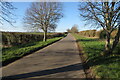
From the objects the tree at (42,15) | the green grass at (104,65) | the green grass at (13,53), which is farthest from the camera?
the tree at (42,15)

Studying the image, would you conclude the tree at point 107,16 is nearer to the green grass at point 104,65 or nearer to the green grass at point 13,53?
the green grass at point 104,65

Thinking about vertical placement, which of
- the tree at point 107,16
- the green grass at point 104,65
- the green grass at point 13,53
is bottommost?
the green grass at point 13,53

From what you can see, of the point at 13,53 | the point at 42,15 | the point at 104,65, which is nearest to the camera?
the point at 104,65

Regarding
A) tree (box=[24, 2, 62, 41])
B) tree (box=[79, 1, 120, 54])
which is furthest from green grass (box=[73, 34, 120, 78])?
tree (box=[24, 2, 62, 41])

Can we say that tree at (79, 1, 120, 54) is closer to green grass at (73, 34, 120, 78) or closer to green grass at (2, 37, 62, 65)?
green grass at (73, 34, 120, 78)

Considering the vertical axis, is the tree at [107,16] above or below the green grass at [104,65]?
above

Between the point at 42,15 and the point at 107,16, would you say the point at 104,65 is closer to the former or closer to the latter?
the point at 107,16

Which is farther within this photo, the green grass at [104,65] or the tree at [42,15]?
the tree at [42,15]

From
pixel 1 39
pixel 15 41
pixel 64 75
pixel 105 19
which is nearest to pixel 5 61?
pixel 64 75

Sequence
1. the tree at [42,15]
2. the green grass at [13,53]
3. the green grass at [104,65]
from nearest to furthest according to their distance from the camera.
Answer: the green grass at [104,65] < the green grass at [13,53] < the tree at [42,15]

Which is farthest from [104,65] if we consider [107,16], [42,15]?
[42,15]

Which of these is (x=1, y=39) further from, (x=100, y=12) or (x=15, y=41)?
(x=100, y=12)

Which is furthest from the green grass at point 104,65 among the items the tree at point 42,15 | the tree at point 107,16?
the tree at point 42,15

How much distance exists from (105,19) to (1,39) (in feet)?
38.4
